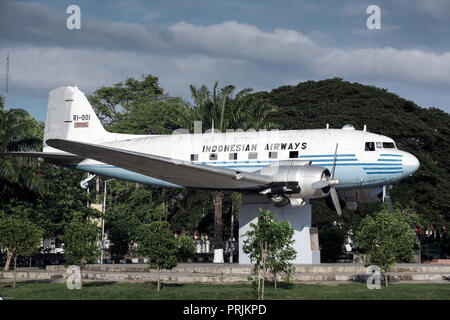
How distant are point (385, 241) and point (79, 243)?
14631 millimetres

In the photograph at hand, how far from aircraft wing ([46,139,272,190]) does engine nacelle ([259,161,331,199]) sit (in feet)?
1.69

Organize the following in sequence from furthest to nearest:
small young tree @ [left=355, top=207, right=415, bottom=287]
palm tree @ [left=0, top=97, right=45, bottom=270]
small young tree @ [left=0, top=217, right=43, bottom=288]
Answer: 1. palm tree @ [left=0, top=97, right=45, bottom=270]
2. small young tree @ [left=0, top=217, right=43, bottom=288]
3. small young tree @ [left=355, top=207, right=415, bottom=287]

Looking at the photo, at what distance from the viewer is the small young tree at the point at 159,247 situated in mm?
27406

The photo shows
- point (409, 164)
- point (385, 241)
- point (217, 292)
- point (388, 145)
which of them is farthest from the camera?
point (388, 145)

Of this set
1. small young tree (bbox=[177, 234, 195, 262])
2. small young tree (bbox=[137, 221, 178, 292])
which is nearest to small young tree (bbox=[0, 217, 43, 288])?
small young tree (bbox=[137, 221, 178, 292])

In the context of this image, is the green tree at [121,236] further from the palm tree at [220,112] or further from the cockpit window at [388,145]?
the cockpit window at [388,145]

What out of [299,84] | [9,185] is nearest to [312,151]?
[9,185]

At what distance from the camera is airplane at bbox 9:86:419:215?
30922 mm

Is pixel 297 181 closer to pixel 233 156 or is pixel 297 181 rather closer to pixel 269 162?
pixel 269 162

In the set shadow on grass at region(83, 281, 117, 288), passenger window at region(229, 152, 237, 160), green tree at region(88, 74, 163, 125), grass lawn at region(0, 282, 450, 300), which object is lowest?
grass lawn at region(0, 282, 450, 300)

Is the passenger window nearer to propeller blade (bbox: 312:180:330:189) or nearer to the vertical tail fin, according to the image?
propeller blade (bbox: 312:180:330:189)

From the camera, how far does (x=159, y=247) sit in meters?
27.5

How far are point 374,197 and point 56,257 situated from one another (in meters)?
32.5

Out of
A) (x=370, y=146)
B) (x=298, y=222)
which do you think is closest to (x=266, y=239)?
(x=370, y=146)
